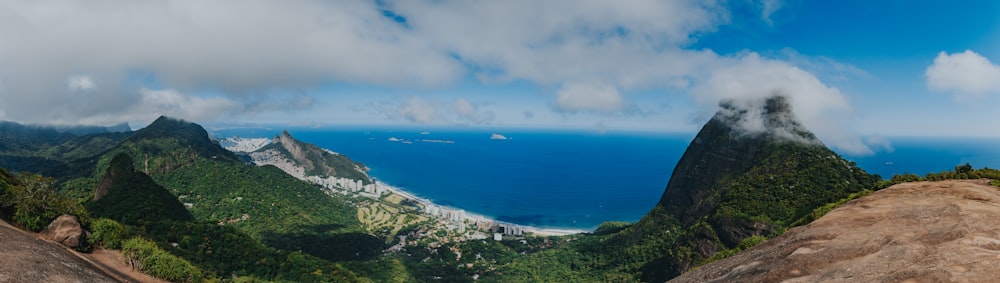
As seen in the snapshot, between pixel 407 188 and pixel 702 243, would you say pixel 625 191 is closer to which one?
pixel 407 188

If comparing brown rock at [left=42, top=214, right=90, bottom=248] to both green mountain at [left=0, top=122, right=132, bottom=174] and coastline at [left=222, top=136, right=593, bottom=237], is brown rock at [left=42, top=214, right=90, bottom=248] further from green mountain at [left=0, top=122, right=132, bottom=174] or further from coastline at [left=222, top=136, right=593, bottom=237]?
green mountain at [left=0, top=122, right=132, bottom=174]

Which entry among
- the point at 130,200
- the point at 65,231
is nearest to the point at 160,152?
the point at 130,200

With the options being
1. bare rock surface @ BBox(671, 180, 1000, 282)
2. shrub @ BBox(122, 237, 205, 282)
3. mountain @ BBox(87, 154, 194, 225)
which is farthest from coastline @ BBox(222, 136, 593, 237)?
bare rock surface @ BBox(671, 180, 1000, 282)

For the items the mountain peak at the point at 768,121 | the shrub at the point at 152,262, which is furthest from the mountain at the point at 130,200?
the mountain peak at the point at 768,121

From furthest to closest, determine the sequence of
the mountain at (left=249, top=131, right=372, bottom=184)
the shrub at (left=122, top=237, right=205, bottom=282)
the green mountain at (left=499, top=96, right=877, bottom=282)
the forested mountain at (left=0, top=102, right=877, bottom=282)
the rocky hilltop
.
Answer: the mountain at (left=249, top=131, right=372, bottom=184) → the green mountain at (left=499, top=96, right=877, bottom=282) → the rocky hilltop → the forested mountain at (left=0, top=102, right=877, bottom=282) → the shrub at (left=122, top=237, right=205, bottom=282)

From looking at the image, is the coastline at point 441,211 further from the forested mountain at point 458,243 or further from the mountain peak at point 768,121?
the mountain peak at point 768,121

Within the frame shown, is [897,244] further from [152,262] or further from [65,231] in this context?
[65,231]
